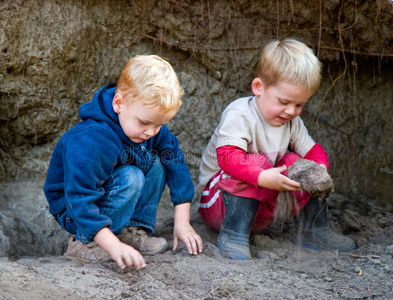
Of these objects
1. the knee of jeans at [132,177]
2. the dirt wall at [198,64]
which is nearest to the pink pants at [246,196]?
the knee of jeans at [132,177]

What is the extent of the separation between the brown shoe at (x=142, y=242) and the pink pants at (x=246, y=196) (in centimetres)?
45

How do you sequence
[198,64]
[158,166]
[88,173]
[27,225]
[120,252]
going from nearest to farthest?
1. [120,252]
2. [88,173]
3. [158,166]
4. [27,225]
5. [198,64]

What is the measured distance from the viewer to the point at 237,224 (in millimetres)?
2639

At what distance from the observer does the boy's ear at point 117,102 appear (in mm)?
2316

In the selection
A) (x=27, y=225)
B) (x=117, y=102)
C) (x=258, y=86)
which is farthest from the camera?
(x=27, y=225)

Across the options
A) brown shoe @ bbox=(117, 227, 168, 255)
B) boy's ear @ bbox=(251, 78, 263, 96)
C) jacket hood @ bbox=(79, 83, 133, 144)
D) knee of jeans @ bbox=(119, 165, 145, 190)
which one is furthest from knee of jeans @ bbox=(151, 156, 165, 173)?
boy's ear @ bbox=(251, 78, 263, 96)

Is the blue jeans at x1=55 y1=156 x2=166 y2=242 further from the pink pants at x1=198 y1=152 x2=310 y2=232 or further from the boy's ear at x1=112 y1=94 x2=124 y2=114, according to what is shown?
the pink pants at x1=198 y1=152 x2=310 y2=232

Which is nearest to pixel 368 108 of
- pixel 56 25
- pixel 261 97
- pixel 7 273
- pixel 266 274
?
pixel 261 97

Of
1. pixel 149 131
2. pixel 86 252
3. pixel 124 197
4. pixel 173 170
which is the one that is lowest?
pixel 86 252

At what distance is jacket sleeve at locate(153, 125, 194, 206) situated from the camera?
261 cm

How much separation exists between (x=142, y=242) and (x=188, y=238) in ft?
0.83

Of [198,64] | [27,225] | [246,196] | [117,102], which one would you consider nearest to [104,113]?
[117,102]

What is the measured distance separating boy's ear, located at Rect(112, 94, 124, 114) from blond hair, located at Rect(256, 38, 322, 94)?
88cm

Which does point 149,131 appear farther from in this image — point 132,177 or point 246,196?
point 246,196
